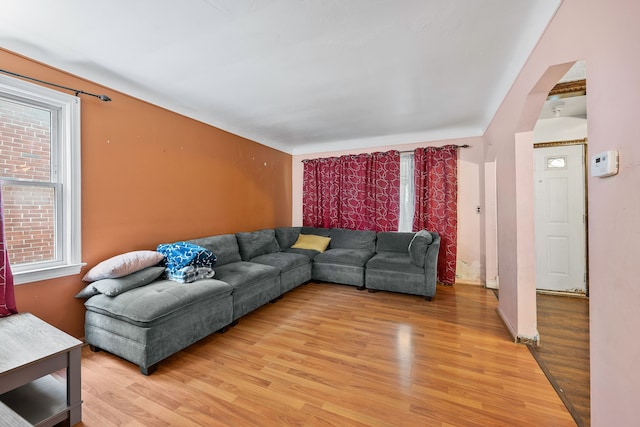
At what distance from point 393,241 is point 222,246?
104 inches

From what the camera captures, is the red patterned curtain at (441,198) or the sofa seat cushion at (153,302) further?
the red patterned curtain at (441,198)

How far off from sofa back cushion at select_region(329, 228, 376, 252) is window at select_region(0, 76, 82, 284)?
3.45 metres

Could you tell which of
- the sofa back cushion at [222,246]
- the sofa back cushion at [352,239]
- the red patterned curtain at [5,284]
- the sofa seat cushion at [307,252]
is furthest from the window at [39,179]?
the sofa back cushion at [352,239]

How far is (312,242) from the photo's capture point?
4.65 meters

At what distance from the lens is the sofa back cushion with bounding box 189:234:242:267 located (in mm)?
3223

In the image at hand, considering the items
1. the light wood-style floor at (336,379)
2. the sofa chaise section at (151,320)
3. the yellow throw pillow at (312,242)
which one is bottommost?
the light wood-style floor at (336,379)

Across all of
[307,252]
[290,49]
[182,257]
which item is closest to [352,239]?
[307,252]

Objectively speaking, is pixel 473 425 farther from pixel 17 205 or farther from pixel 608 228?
pixel 17 205

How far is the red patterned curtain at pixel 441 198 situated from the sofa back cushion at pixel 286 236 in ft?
7.12

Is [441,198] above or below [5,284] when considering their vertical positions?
above

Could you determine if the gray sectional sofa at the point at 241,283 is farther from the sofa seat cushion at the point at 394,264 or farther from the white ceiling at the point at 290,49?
the white ceiling at the point at 290,49

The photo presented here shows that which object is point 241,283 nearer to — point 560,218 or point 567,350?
point 567,350

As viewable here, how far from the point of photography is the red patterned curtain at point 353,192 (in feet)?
15.2

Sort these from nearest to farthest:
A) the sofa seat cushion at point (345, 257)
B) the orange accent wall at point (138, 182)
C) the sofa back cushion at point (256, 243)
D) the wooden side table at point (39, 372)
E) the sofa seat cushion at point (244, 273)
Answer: the wooden side table at point (39, 372) < the orange accent wall at point (138, 182) < the sofa seat cushion at point (244, 273) < the sofa back cushion at point (256, 243) < the sofa seat cushion at point (345, 257)
